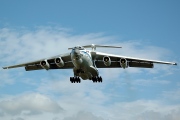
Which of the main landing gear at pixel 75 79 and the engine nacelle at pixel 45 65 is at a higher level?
the engine nacelle at pixel 45 65

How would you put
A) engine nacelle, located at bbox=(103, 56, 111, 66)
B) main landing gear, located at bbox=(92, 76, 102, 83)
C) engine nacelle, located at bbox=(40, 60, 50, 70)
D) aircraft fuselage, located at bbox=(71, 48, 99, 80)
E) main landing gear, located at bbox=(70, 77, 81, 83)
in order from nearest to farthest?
→ 1. aircraft fuselage, located at bbox=(71, 48, 99, 80)
2. engine nacelle, located at bbox=(103, 56, 111, 66)
3. engine nacelle, located at bbox=(40, 60, 50, 70)
4. main landing gear, located at bbox=(92, 76, 102, 83)
5. main landing gear, located at bbox=(70, 77, 81, 83)

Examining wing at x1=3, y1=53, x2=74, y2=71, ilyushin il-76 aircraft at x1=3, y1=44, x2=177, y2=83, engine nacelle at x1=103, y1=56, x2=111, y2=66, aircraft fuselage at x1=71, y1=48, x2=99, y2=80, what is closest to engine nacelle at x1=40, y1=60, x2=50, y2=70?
ilyushin il-76 aircraft at x1=3, y1=44, x2=177, y2=83

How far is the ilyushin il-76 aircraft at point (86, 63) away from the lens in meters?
42.3

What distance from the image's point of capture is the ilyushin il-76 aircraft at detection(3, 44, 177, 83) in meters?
42.3

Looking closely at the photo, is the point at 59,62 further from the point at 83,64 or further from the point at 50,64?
the point at 83,64

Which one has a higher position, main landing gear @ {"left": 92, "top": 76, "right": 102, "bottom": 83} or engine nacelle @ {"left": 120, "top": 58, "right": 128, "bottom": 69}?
engine nacelle @ {"left": 120, "top": 58, "right": 128, "bottom": 69}

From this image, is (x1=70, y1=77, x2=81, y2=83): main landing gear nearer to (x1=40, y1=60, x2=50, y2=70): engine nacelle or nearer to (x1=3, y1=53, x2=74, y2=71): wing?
(x1=3, y1=53, x2=74, y2=71): wing

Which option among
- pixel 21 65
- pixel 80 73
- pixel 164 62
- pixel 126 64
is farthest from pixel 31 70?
pixel 164 62

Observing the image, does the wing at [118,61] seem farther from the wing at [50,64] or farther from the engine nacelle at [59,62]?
the engine nacelle at [59,62]

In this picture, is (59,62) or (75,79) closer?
(59,62)

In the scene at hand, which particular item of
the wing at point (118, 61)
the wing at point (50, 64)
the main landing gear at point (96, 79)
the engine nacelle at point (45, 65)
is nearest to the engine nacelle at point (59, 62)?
the engine nacelle at point (45, 65)

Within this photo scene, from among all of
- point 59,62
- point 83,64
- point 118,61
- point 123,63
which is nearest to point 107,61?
point 123,63

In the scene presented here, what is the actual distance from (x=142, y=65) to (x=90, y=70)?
6.15 metres

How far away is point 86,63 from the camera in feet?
139
